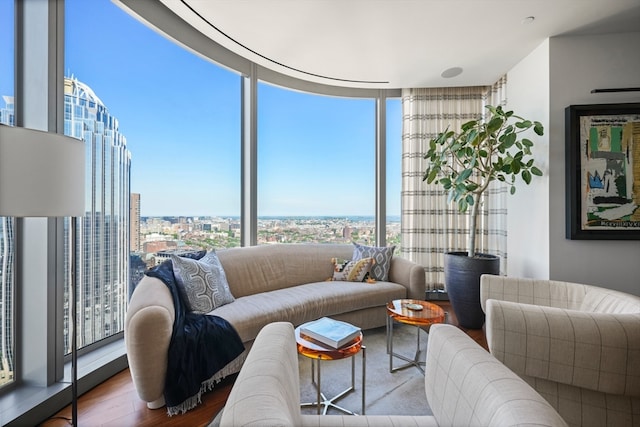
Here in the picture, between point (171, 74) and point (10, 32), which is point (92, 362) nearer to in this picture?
point (10, 32)

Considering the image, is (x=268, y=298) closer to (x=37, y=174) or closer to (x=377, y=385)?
(x=377, y=385)

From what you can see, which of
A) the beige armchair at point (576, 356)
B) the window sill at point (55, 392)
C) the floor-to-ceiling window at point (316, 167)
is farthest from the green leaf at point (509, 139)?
the window sill at point (55, 392)

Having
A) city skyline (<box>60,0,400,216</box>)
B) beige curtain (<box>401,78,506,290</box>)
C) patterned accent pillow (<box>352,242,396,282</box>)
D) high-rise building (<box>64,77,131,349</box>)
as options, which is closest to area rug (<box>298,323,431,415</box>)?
patterned accent pillow (<box>352,242,396,282</box>)

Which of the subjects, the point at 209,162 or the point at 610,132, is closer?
the point at 610,132

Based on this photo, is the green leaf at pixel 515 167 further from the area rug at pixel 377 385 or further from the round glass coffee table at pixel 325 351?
the round glass coffee table at pixel 325 351

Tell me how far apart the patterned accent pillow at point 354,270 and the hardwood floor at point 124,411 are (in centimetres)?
148

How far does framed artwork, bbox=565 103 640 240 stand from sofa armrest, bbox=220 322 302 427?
2659 millimetres

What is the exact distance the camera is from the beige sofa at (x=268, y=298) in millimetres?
1559

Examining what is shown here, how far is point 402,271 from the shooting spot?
2.99 metres

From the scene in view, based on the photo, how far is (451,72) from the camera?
3.16 m

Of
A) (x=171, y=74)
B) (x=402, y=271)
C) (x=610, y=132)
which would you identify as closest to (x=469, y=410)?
(x=402, y=271)

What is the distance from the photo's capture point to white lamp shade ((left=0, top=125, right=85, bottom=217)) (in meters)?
1.12

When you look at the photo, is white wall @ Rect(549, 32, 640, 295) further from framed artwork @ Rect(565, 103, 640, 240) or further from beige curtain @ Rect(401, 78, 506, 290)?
beige curtain @ Rect(401, 78, 506, 290)

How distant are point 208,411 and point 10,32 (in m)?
2.47
